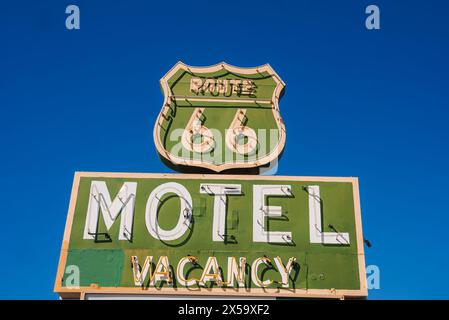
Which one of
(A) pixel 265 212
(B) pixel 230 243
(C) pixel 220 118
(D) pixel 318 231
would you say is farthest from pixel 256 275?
(C) pixel 220 118

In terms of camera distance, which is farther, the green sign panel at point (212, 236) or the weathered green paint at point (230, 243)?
the weathered green paint at point (230, 243)

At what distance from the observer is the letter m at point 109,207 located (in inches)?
683

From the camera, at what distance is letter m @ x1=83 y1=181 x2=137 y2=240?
57.0ft

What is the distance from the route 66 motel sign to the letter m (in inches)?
1.3

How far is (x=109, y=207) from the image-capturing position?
17844 mm

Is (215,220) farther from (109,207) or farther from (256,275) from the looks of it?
(109,207)

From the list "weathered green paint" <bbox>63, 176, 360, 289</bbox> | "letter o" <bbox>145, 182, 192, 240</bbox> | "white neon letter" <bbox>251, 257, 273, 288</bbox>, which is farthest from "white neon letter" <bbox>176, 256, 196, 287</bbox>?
"white neon letter" <bbox>251, 257, 273, 288</bbox>

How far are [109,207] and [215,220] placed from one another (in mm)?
3625

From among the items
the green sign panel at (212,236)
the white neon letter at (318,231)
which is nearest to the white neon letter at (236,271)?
the green sign panel at (212,236)

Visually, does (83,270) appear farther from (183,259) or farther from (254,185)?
(254,185)

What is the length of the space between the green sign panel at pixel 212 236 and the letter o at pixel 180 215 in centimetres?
3

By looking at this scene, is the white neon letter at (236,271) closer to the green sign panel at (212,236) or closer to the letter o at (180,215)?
the green sign panel at (212,236)
